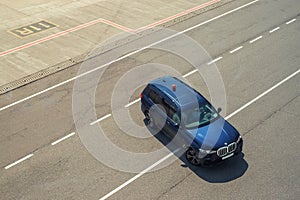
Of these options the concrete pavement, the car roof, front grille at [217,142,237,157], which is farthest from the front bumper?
the concrete pavement

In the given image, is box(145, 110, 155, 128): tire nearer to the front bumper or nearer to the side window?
the side window

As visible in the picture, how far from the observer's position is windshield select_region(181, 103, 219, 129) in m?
13.5

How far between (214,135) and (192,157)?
1030 millimetres

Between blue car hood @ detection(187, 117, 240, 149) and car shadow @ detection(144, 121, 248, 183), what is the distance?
755mm

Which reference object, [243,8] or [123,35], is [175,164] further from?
[243,8]

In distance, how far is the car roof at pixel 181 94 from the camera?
1392 centimetres

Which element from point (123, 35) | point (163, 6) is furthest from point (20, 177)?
point (163, 6)

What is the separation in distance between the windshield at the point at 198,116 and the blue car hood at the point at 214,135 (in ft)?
0.65

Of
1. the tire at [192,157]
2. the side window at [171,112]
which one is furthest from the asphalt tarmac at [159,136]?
the side window at [171,112]

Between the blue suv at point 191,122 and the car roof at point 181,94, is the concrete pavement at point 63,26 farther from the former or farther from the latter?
the blue suv at point 191,122

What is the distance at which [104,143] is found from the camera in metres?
14.3

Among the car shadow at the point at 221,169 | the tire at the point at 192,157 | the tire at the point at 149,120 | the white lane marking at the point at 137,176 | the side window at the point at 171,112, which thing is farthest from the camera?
the tire at the point at 149,120

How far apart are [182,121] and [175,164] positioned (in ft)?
4.77

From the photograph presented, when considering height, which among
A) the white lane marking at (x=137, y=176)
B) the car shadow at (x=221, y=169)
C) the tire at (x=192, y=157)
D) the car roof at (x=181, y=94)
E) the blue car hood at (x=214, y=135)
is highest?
the car roof at (x=181, y=94)
